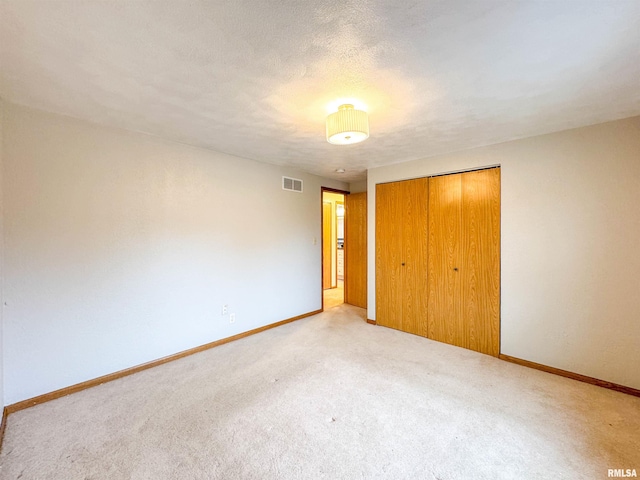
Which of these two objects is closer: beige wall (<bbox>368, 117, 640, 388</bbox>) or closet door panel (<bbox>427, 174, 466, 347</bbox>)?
beige wall (<bbox>368, 117, 640, 388</bbox>)

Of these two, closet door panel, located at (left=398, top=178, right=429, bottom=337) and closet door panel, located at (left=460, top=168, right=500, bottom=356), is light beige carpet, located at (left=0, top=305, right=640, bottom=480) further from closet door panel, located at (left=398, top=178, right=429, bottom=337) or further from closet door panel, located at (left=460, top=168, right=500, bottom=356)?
closet door panel, located at (left=398, top=178, right=429, bottom=337)

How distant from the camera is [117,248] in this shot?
8.28 ft

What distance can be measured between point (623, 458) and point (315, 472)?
179 centimetres

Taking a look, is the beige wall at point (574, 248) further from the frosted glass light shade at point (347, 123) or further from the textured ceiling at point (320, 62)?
the frosted glass light shade at point (347, 123)

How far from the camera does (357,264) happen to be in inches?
198

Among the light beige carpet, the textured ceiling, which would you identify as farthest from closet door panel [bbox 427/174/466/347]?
the textured ceiling

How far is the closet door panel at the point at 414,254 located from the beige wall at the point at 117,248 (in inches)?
71.3

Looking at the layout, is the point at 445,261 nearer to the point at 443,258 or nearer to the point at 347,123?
the point at 443,258

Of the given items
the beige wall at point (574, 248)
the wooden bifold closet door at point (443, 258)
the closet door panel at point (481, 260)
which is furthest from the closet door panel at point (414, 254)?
the beige wall at point (574, 248)

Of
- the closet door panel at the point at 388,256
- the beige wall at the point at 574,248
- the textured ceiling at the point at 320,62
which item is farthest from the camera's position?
the closet door panel at the point at 388,256

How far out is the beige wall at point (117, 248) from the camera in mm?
2100

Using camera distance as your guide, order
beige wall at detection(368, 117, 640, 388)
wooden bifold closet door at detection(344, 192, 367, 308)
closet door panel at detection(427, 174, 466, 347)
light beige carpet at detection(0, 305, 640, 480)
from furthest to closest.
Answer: wooden bifold closet door at detection(344, 192, 367, 308), closet door panel at detection(427, 174, 466, 347), beige wall at detection(368, 117, 640, 388), light beige carpet at detection(0, 305, 640, 480)

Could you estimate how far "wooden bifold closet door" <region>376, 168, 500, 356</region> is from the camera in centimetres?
303

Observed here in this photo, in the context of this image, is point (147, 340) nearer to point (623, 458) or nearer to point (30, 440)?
point (30, 440)
